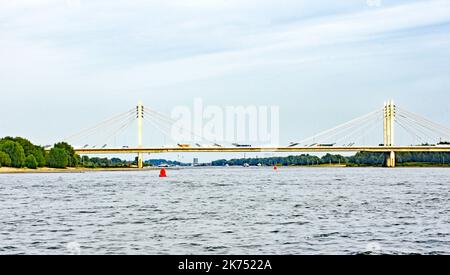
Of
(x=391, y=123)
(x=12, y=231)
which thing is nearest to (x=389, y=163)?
(x=391, y=123)

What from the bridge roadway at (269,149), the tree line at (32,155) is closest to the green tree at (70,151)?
the tree line at (32,155)

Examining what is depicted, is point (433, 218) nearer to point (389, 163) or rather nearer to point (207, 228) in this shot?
point (207, 228)

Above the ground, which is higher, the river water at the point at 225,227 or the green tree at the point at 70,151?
the green tree at the point at 70,151

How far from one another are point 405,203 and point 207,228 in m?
14.6

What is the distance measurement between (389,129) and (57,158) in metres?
53.7

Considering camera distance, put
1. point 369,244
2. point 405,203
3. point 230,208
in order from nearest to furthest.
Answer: point 369,244
point 230,208
point 405,203

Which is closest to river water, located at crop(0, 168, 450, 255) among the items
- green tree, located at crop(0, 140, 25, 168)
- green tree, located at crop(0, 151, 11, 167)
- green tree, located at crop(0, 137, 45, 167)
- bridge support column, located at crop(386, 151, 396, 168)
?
green tree, located at crop(0, 151, 11, 167)

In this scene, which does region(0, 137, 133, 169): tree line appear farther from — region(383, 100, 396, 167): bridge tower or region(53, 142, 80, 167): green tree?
region(383, 100, 396, 167): bridge tower

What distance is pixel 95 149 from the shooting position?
10906 cm

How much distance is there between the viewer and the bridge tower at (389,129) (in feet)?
375

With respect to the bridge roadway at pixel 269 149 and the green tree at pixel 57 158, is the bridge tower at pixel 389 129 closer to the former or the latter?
the bridge roadway at pixel 269 149

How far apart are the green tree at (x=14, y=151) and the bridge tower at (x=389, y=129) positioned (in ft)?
184

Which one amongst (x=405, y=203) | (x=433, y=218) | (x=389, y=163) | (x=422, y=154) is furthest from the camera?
(x=422, y=154)
